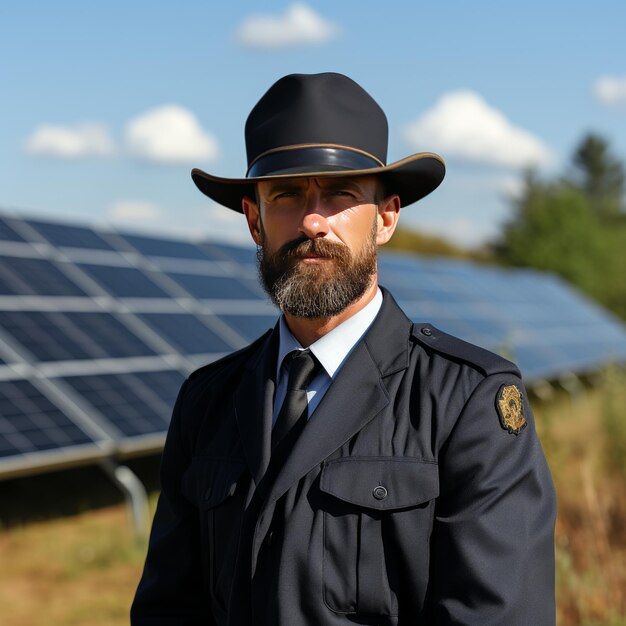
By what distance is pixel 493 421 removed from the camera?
2.22 metres

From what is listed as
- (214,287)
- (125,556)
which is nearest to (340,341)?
(125,556)

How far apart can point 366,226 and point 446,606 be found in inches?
37.7

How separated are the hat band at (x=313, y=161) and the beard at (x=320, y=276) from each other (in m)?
0.18

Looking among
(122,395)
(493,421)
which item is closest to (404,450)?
(493,421)

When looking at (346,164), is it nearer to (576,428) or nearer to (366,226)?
(366,226)

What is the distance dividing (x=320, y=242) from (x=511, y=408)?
630 mm

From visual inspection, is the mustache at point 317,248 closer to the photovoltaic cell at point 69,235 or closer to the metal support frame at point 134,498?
the metal support frame at point 134,498

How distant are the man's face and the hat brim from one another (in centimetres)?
4

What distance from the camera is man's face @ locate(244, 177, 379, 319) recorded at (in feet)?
7.76

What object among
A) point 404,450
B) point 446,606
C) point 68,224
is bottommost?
point 68,224

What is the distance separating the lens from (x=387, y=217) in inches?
101

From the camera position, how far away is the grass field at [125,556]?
615 cm

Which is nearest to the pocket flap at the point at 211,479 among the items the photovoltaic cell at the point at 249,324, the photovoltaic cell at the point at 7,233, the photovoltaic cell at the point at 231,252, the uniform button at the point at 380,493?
the uniform button at the point at 380,493

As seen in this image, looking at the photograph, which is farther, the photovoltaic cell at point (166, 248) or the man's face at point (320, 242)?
the photovoltaic cell at point (166, 248)
